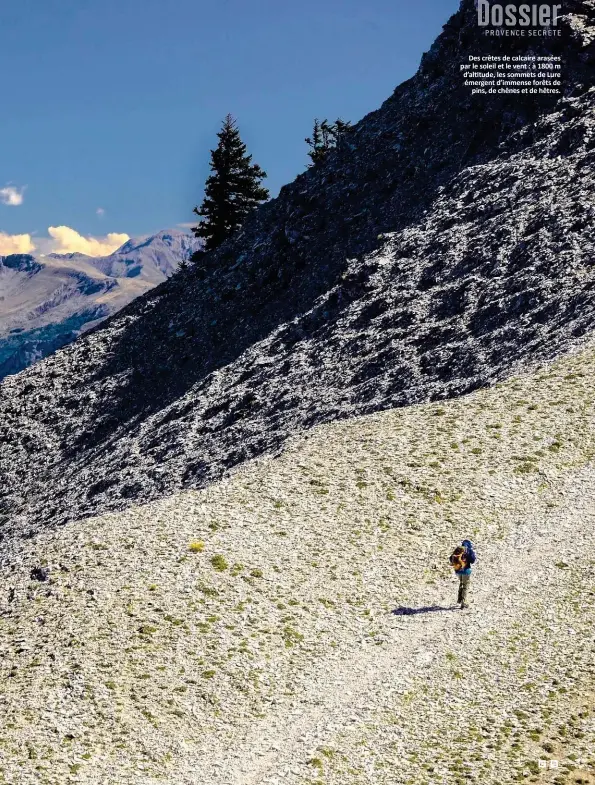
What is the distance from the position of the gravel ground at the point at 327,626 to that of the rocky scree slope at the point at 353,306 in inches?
418

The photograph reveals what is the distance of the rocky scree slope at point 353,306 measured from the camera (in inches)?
1828

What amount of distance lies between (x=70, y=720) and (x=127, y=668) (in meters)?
2.20

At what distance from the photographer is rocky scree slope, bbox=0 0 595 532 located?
4644 cm

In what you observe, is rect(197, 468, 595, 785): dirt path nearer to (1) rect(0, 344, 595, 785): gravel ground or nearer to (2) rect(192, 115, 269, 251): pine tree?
(1) rect(0, 344, 595, 785): gravel ground

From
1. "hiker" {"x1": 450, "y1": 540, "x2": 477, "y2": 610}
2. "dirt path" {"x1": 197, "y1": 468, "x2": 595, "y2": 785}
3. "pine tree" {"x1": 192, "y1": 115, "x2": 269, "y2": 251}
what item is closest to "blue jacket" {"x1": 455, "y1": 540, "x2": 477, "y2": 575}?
"hiker" {"x1": 450, "y1": 540, "x2": 477, "y2": 610}

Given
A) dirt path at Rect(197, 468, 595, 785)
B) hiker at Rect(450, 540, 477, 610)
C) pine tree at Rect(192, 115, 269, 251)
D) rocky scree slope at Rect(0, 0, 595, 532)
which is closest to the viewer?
dirt path at Rect(197, 468, 595, 785)

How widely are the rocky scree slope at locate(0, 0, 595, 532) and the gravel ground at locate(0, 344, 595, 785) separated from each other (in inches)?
418

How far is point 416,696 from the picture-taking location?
66.9ft

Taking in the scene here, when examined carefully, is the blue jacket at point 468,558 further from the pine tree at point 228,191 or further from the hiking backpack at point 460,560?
the pine tree at point 228,191

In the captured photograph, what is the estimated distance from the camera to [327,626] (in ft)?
78.9

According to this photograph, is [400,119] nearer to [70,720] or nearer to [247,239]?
[247,239]

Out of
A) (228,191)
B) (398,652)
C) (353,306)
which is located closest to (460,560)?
(398,652)

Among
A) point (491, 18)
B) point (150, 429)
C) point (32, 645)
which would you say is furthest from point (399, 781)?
point (491, 18)

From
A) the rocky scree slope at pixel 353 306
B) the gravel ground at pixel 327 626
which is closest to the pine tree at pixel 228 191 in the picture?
the rocky scree slope at pixel 353 306
